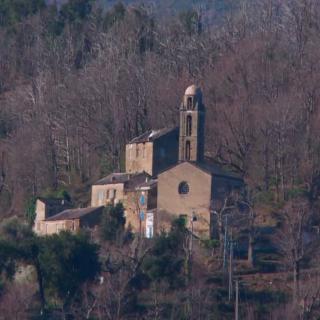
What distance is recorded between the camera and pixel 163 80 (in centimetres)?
8462

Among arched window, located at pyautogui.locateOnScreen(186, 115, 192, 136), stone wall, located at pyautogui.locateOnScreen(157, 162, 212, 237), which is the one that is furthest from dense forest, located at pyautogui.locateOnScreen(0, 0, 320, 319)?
arched window, located at pyautogui.locateOnScreen(186, 115, 192, 136)

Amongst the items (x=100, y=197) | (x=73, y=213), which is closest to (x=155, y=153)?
(x=100, y=197)

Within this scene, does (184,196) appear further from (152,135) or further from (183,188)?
(152,135)

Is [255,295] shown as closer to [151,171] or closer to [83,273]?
[83,273]

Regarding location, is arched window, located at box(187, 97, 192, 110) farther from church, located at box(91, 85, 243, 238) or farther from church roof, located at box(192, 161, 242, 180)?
church roof, located at box(192, 161, 242, 180)

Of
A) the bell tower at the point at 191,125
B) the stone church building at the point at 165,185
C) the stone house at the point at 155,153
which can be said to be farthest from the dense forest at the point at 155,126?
the bell tower at the point at 191,125

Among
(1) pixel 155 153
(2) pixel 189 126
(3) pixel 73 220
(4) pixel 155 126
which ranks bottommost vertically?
(3) pixel 73 220

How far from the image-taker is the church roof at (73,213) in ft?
236

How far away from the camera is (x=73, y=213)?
7275 centimetres

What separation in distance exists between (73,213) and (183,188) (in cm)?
520

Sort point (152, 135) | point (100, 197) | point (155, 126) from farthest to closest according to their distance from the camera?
point (155, 126) → point (152, 135) → point (100, 197)

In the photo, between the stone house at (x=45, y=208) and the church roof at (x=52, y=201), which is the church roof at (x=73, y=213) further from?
the church roof at (x=52, y=201)

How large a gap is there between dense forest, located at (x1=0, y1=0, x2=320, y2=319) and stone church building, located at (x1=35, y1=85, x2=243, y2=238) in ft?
4.78

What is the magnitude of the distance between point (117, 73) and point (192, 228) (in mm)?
18493
